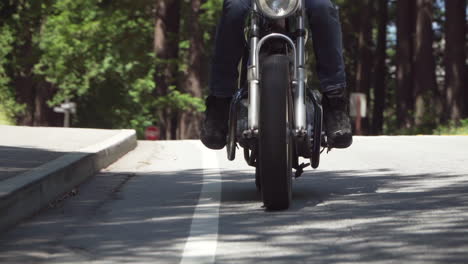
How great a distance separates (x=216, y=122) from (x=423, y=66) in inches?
904

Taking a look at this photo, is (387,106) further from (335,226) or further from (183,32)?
(335,226)

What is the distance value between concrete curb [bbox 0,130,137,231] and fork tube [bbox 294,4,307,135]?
1894 millimetres

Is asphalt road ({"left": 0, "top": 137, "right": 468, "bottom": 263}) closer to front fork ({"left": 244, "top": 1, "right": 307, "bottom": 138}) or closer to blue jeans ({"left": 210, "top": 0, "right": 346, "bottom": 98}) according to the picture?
front fork ({"left": 244, "top": 1, "right": 307, "bottom": 138})

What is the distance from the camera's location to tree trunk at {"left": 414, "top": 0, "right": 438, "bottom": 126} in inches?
1157

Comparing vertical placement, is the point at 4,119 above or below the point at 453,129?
above

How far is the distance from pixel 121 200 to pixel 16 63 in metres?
27.1

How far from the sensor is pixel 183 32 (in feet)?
129

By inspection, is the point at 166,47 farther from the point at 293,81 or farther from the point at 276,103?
the point at 276,103

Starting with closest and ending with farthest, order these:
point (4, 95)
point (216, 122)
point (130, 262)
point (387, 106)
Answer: point (130, 262), point (216, 122), point (4, 95), point (387, 106)

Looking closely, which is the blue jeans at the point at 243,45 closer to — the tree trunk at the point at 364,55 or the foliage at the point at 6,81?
the tree trunk at the point at 364,55

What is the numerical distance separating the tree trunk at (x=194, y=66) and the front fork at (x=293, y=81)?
25.0 meters

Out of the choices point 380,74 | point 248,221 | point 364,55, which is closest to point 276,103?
point 248,221

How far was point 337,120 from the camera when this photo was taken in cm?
788

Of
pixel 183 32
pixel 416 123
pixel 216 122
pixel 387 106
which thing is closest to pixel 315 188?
pixel 216 122
